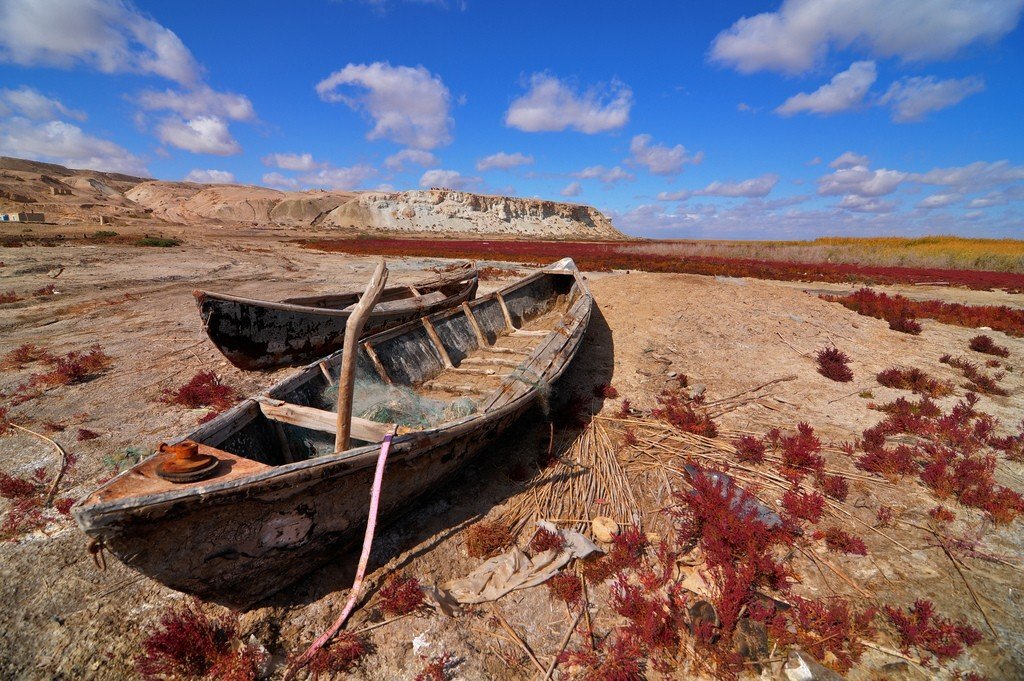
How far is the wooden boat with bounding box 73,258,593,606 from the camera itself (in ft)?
8.68

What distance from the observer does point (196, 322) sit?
36.0 ft

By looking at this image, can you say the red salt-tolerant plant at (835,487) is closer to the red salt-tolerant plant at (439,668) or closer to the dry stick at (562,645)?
the dry stick at (562,645)

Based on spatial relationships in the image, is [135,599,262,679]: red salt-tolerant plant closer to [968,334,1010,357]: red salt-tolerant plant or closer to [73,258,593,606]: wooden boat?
Answer: [73,258,593,606]: wooden boat

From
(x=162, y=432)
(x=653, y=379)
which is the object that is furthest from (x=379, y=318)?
(x=653, y=379)

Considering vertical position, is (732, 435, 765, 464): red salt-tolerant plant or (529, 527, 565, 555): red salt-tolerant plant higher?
(732, 435, 765, 464): red salt-tolerant plant

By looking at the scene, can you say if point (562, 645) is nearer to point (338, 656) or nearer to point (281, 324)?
point (338, 656)

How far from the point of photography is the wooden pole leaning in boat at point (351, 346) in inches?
133

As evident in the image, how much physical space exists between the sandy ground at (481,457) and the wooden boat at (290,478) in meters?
0.73

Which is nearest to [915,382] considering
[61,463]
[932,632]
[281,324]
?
[932,632]

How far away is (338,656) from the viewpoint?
320cm

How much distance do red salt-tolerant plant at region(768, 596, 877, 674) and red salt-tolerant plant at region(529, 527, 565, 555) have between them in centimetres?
193

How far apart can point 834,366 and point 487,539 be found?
8721 mm

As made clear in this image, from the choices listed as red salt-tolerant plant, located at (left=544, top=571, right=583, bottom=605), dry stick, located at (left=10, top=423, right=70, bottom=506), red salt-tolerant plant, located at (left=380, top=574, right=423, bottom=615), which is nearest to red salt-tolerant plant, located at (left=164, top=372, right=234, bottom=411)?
dry stick, located at (left=10, top=423, right=70, bottom=506)

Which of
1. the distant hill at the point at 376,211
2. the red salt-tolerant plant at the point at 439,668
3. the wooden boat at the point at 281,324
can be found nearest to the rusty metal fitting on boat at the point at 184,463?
the red salt-tolerant plant at the point at 439,668
